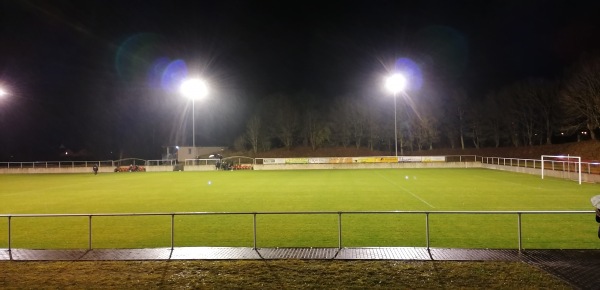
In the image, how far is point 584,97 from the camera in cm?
5312

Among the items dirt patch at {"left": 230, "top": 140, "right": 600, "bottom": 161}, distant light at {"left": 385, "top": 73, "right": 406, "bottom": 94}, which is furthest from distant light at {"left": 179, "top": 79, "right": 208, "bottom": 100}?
dirt patch at {"left": 230, "top": 140, "right": 600, "bottom": 161}

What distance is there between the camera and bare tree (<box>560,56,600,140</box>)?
2032 inches

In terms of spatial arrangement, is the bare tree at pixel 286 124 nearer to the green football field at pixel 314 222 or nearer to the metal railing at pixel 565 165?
the metal railing at pixel 565 165

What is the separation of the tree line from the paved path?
58.5 metres

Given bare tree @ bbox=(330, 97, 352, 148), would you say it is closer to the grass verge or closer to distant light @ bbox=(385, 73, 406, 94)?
distant light @ bbox=(385, 73, 406, 94)

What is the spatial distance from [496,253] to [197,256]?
249 inches

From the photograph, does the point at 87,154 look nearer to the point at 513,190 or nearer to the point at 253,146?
the point at 253,146

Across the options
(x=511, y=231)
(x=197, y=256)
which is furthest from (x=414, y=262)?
(x=511, y=231)

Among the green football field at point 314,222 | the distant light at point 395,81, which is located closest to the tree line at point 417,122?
the distant light at point 395,81

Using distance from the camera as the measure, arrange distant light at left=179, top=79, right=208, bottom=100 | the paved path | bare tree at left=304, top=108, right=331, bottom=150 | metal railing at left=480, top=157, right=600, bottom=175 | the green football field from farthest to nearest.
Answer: bare tree at left=304, top=108, right=331, bottom=150 < distant light at left=179, top=79, right=208, bottom=100 < metal railing at left=480, top=157, right=600, bottom=175 < the green football field < the paved path

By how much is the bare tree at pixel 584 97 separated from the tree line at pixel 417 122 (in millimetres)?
2575

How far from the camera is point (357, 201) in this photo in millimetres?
20875

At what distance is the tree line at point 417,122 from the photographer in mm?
67688

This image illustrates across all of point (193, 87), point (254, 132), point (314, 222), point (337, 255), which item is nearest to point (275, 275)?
point (337, 255)
